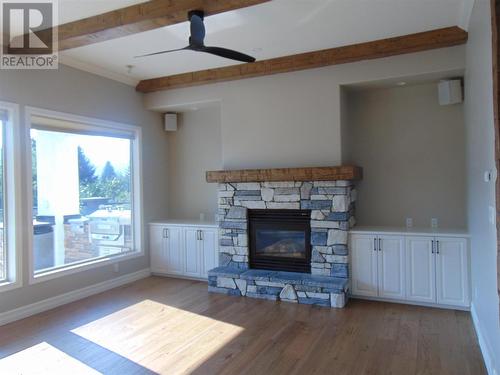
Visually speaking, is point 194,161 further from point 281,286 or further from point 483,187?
point 483,187

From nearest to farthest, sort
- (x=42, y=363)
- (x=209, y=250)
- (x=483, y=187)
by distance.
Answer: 1. (x=483, y=187)
2. (x=42, y=363)
3. (x=209, y=250)

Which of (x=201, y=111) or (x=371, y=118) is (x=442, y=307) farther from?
(x=201, y=111)

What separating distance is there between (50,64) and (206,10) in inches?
92.8

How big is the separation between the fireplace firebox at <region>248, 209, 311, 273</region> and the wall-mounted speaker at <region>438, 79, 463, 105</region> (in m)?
2.05

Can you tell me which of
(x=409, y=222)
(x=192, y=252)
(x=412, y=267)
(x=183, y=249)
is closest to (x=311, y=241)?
(x=412, y=267)

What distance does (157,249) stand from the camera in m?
5.71

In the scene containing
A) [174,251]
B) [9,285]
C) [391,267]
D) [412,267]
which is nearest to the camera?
[9,285]

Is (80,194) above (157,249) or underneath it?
above

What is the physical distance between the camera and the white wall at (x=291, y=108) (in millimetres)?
4234

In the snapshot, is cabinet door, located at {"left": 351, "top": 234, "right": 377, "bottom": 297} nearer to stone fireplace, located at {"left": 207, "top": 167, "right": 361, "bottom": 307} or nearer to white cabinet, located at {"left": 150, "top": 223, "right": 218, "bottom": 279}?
stone fireplace, located at {"left": 207, "top": 167, "right": 361, "bottom": 307}

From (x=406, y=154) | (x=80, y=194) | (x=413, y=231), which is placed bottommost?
(x=413, y=231)

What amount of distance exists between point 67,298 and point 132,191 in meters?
1.77

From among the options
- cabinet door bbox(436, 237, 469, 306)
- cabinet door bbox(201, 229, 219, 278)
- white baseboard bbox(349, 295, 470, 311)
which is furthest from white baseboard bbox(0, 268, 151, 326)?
cabinet door bbox(436, 237, 469, 306)

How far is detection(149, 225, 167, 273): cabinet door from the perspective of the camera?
222 inches
